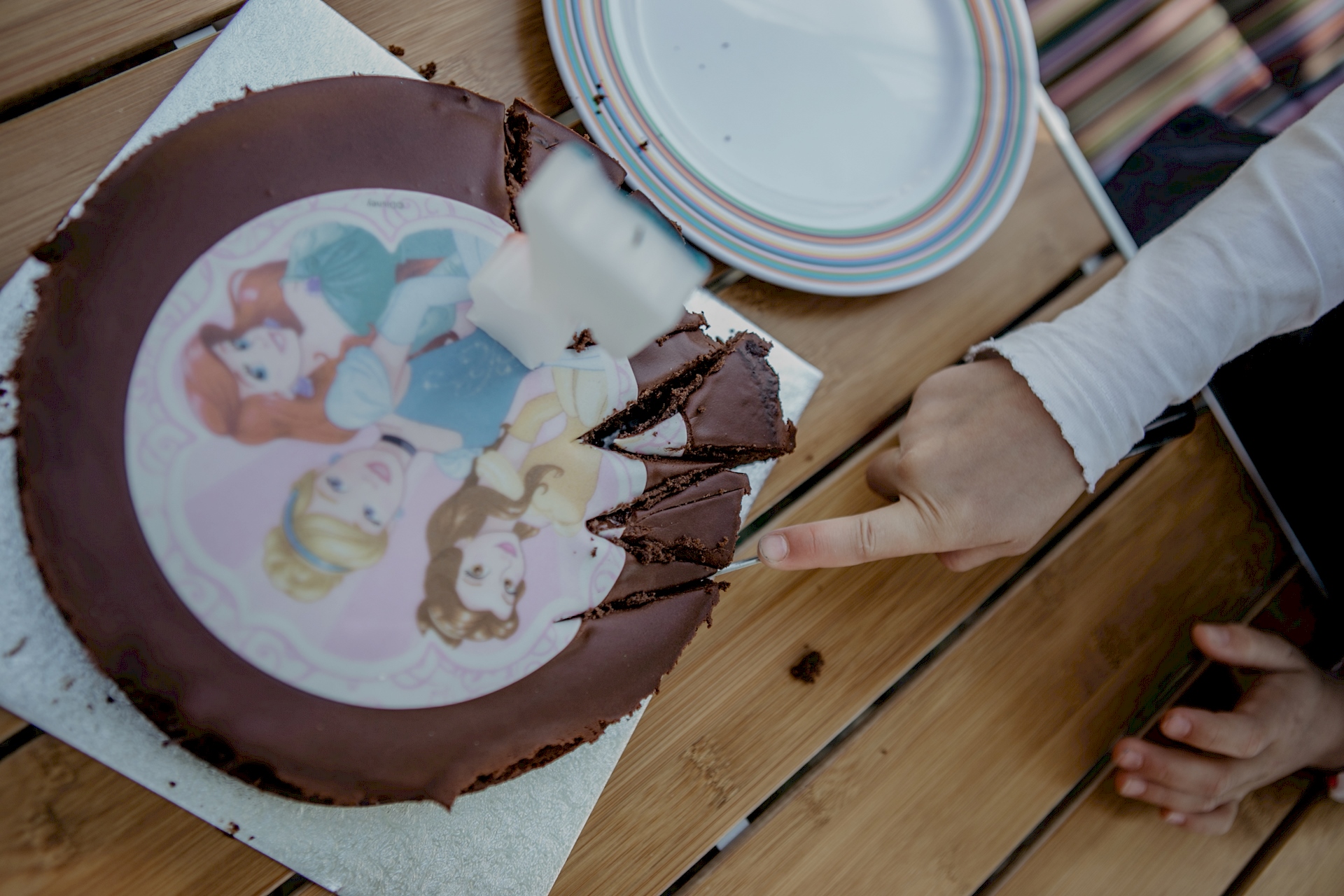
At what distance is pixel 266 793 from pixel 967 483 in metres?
0.90

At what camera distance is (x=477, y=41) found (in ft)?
3.44

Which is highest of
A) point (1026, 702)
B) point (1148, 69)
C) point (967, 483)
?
point (1148, 69)

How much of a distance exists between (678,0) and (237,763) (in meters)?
1.09

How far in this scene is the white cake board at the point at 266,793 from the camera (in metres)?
0.77

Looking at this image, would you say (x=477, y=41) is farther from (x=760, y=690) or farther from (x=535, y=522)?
(x=760, y=690)

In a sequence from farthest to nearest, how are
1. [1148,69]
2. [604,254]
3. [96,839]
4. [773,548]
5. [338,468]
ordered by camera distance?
[1148,69], [773,548], [96,839], [338,468], [604,254]

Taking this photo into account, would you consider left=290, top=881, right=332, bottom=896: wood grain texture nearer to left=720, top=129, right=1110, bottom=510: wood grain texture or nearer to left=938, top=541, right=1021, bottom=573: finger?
left=720, top=129, right=1110, bottom=510: wood grain texture

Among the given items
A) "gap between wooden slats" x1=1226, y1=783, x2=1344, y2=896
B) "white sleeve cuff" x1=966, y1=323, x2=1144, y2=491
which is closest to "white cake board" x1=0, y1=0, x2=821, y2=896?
"white sleeve cuff" x1=966, y1=323, x2=1144, y2=491

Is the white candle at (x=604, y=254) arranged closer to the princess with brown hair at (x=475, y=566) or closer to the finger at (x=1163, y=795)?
the princess with brown hair at (x=475, y=566)

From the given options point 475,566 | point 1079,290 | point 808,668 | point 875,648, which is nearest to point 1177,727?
point 875,648

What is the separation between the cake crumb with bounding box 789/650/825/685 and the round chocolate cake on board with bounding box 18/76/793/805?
11.6 inches

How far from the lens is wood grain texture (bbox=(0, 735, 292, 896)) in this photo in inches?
31.7

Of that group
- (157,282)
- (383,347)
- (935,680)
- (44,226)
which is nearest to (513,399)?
(383,347)

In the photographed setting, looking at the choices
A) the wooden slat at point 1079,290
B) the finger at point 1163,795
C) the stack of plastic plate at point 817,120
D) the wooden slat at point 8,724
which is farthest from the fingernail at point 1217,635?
the wooden slat at point 8,724
